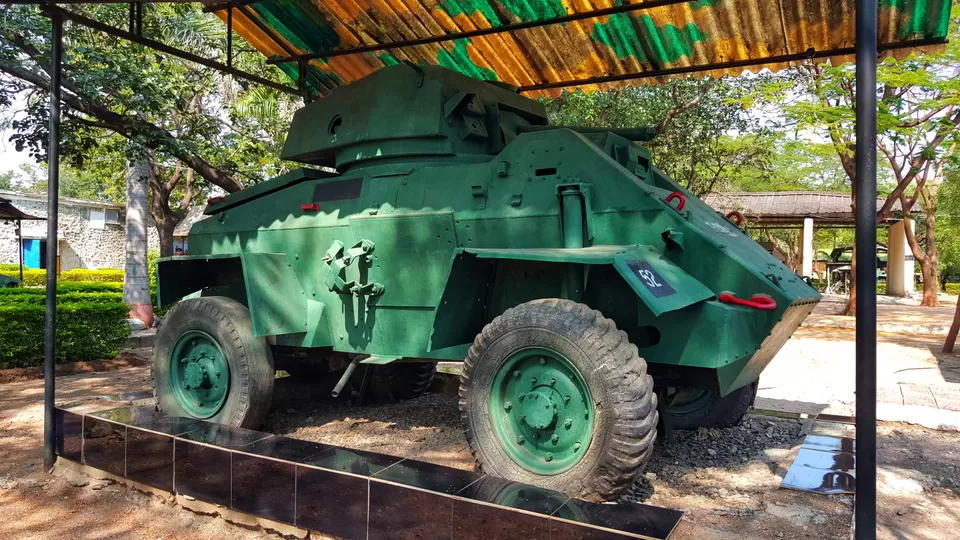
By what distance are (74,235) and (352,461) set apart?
114 feet

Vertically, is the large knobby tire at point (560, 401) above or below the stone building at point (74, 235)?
below

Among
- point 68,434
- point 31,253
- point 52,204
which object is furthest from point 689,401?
point 31,253

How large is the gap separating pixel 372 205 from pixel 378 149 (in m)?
0.57

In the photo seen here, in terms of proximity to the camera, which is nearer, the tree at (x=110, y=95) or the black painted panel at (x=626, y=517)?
the black painted panel at (x=626, y=517)

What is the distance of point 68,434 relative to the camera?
204 inches

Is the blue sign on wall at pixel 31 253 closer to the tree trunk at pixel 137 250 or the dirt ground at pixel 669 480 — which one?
the tree trunk at pixel 137 250

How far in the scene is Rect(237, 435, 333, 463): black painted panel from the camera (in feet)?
14.1

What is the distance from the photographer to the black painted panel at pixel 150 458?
4660 mm

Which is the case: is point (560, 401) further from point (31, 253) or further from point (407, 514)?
point (31, 253)

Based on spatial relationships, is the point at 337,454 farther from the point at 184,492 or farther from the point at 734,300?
the point at 734,300

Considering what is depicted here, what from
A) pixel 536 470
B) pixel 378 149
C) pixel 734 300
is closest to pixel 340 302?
pixel 378 149

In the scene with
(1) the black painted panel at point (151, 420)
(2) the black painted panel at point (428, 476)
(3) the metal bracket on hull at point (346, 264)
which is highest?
(3) the metal bracket on hull at point (346, 264)

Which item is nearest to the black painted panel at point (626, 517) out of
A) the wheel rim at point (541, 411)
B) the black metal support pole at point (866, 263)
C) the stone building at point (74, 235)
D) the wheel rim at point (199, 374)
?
the wheel rim at point (541, 411)

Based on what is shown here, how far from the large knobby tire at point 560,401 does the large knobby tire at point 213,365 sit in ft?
6.56
